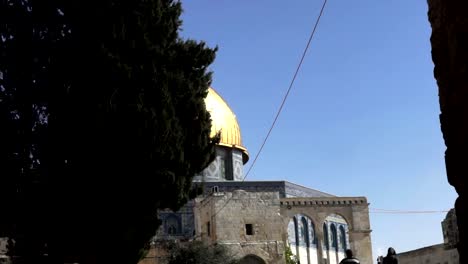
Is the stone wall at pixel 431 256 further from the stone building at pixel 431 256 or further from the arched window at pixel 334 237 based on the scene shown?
the arched window at pixel 334 237

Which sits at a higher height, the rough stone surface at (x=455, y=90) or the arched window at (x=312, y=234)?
the arched window at (x=312, y=234)

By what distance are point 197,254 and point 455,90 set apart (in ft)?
66.8

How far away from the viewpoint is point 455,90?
2.55 meters

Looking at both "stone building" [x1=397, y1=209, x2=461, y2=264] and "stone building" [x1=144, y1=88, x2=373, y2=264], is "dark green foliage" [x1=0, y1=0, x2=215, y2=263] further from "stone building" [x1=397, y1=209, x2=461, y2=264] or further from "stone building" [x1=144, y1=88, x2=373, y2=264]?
Answer: "stone building" [x1=144, y1=88, x2=373, y2=264]

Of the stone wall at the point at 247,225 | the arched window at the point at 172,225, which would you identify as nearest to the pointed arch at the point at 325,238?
the arched window at the point at 172,225

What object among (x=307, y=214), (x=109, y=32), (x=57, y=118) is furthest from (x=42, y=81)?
(x=307, y=214)

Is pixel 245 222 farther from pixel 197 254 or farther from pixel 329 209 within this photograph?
pixel 329 209

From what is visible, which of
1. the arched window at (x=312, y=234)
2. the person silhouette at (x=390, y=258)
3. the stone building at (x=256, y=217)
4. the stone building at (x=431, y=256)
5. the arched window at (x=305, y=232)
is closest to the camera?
the person silhouette at (x=390, y=258)

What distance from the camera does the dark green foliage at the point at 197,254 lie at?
72.7 feet

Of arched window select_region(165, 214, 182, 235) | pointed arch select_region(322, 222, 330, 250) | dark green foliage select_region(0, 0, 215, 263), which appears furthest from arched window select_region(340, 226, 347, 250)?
dark green foliage select_region(0, 0, 215, 263)

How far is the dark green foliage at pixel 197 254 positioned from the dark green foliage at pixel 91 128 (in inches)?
398

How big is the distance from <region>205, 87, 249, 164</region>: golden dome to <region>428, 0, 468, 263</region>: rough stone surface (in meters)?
28.7

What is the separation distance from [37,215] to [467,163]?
10039 mm

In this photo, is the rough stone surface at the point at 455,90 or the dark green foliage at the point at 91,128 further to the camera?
the dark green foliage at the point at 91,128
